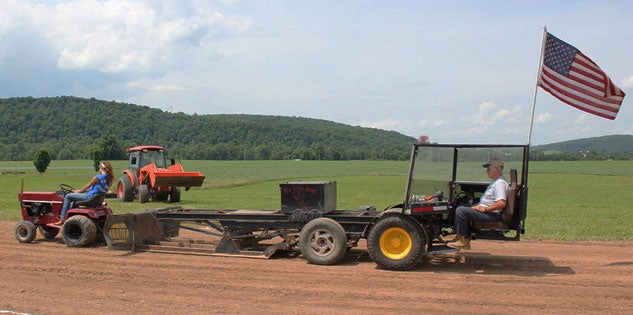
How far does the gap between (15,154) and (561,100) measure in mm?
104887

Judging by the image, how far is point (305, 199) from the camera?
8.73 meters

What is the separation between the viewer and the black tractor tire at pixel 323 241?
8289 millimetres

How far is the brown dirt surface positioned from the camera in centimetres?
612

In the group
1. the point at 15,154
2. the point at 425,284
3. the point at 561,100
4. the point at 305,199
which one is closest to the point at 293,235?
the point at 305,199

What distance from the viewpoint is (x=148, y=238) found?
9.62 meters

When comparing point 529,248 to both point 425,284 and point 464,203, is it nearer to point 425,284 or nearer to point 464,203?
point 464,203

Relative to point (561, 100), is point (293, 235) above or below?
below

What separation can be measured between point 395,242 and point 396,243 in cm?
2

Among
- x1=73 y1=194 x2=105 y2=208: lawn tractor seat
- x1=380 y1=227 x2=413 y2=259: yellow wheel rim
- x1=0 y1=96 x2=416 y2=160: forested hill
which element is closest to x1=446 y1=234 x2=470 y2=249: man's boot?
x1=380 y1=227 x2=413 y2=259: yellow wheel rim

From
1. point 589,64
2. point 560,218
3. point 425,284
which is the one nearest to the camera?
point 425,284

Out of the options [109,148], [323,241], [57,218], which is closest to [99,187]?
[57,218]

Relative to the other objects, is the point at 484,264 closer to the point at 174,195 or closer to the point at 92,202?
the point at 92,202

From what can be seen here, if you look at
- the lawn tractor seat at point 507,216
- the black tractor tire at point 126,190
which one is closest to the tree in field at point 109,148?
the black tractor tire at point 126,190

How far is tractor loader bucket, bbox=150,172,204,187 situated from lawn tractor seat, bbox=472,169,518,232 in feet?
46.0
